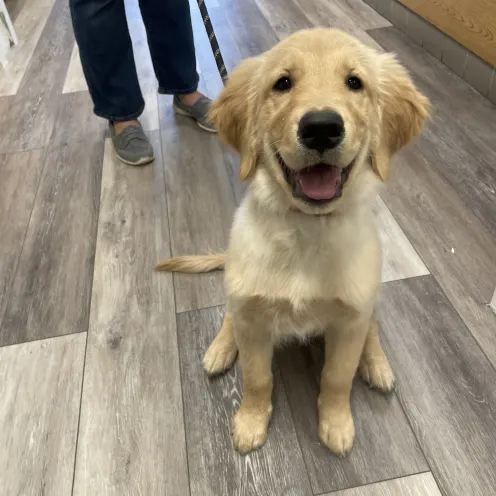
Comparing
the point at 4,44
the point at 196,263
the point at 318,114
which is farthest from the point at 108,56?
the point at 4,44

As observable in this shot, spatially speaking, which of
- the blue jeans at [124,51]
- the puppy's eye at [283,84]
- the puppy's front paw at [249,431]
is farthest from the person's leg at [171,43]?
the puppy's front paw at [249,431]

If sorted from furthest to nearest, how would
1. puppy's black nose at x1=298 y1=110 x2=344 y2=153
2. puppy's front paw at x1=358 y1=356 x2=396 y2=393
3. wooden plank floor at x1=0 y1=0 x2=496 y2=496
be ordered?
1. puppy's front paw at x1=358 y1=356 x2=396 y2=393
2. wooden plank floor at x1=0 y1=0 x2=496 y2=496
3. puppy's black nose at x1=298 y1=110 x2=344 y2=153

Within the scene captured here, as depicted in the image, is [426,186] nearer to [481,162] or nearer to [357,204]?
[481,162]

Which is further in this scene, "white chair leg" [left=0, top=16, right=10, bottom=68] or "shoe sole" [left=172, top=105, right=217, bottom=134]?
"white chair leg" [left=0, top=16, right=10, bottom=68]

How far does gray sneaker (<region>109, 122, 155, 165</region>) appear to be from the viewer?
2.14m

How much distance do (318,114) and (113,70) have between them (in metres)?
1.48

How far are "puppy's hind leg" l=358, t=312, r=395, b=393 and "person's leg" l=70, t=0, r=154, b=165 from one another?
130cm

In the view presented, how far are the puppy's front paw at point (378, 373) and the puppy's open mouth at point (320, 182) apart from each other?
539 mm

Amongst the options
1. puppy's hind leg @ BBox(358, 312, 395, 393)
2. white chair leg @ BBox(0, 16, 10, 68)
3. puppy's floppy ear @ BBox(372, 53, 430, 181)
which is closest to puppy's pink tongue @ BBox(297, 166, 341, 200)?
puppy's floppy ear @ BBox(372, 53, 430, 181)

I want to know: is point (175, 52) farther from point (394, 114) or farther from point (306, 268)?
point (306, 268)

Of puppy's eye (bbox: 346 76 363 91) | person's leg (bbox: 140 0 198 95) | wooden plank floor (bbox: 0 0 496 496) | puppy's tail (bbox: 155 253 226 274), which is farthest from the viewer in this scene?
person's leg (bbox: 140 0 198 95)

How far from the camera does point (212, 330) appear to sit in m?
1.45

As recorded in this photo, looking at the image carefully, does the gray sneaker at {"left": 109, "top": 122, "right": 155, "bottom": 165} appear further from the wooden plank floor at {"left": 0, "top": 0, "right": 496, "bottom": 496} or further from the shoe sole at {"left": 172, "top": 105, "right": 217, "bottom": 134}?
the shoe sole at {"left": 172, "top": 105, "right": 217, "bottom": 134}

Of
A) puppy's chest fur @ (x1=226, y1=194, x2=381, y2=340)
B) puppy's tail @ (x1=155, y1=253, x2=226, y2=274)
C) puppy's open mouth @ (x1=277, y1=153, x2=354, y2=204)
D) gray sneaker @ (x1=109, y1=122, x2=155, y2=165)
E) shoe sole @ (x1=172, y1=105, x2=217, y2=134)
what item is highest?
puppy's open mouth @ (x1=277, y1=153, x2=354, y2=204)
